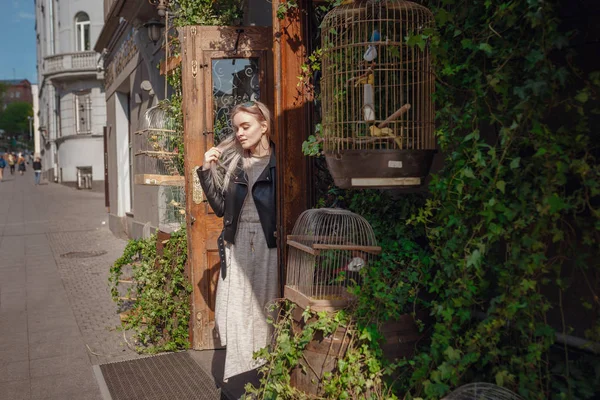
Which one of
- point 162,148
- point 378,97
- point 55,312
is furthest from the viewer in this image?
point 55,312

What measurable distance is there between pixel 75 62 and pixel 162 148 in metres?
27.4

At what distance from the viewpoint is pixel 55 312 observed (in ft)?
24.1

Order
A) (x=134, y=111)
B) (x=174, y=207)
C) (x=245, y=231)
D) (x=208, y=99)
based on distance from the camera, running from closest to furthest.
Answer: (x=245, y=231)
(x=208, y=99)
(x=174, y=207)
(x=134, y=111)

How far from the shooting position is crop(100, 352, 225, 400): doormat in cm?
470

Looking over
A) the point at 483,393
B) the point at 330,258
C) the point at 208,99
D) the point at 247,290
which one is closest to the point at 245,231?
the point at 247,290

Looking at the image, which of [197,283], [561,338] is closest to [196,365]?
[197,283]

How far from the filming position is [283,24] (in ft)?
13.9

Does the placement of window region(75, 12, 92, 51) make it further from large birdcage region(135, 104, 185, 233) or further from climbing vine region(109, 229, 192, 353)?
climbing vine region(109, 229, 192, 353)

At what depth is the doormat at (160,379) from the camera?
185 inches

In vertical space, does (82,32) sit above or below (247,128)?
above

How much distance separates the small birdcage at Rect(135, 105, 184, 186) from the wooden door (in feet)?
2.89

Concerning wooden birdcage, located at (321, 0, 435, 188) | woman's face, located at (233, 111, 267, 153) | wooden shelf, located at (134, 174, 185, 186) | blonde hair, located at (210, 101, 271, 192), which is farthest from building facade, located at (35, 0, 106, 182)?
wooden birdcage, located at (321, 0, 435, 188)

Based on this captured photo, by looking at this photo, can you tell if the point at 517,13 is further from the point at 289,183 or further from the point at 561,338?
the point at 289,183

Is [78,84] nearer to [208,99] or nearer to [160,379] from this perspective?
[208,99]
